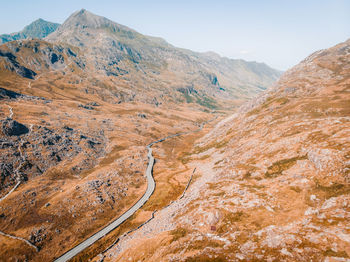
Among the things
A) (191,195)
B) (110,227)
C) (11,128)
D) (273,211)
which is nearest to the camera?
(273,211)

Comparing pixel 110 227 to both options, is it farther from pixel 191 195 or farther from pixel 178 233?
pixel 178 233

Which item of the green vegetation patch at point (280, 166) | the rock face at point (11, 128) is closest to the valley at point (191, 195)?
the green vegetation patch at point (280, 166)

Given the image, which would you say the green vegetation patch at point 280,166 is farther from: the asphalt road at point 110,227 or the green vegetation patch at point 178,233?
the asphalt road at point 110,227

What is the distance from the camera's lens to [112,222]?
95.1m

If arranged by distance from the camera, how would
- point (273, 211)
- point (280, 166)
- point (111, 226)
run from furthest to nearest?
1. point (111, 226)
2. point (280, 166)
3. point (273, 211)

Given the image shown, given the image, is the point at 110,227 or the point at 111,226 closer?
the point at 110,227

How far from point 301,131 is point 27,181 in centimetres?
16908

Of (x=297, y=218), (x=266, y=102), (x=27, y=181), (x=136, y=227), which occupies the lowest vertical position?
(x=136, y=227)

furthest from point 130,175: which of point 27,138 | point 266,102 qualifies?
point 266,102

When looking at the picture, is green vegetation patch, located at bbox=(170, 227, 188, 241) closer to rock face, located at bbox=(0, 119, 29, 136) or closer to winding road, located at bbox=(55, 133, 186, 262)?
winding road, located at bbox=(55, 133, 186, 262)

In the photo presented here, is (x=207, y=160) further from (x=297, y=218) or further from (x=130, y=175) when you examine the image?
(x=297, y=218)

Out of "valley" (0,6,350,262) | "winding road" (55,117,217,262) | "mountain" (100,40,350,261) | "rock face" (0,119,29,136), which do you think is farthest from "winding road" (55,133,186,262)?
"rock face" (0,119,29,136)

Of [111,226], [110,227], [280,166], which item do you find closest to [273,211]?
[280,166]

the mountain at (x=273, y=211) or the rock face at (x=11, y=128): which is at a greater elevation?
the rock face at (x=11, y=128)
